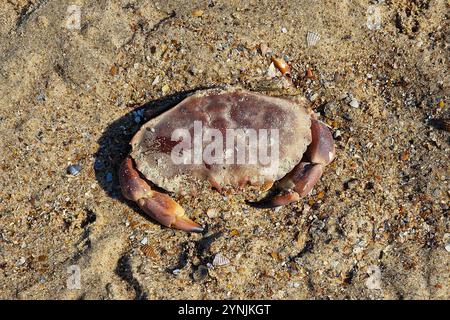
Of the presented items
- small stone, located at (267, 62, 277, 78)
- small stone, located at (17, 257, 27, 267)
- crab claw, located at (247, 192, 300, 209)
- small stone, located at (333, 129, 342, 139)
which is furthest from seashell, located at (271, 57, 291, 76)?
small stone, located at (17, 257, 27, 267)

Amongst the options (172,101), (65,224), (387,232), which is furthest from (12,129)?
(387,232)

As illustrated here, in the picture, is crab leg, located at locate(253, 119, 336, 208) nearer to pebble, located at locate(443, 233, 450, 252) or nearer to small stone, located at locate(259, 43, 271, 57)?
small stone, located at locate(259, 43, 271, 57)

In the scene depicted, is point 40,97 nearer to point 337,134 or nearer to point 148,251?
point 148,251

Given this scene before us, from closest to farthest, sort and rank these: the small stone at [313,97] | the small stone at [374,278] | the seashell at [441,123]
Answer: the small stone at [374,278], the seashell at [441,123], the small stone at [313,97]

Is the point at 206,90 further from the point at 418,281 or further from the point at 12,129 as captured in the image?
Answer: the point at 418,281

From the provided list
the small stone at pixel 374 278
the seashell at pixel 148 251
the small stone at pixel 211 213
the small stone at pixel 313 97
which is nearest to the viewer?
the small stone at pixel 374 278

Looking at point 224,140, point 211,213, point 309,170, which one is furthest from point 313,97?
point 211,213

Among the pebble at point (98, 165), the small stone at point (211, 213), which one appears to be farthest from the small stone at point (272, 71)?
the pebble at point (98, 165)

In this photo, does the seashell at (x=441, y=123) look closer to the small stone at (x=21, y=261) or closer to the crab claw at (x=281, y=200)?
the crab claw at (x=281, y=200)
